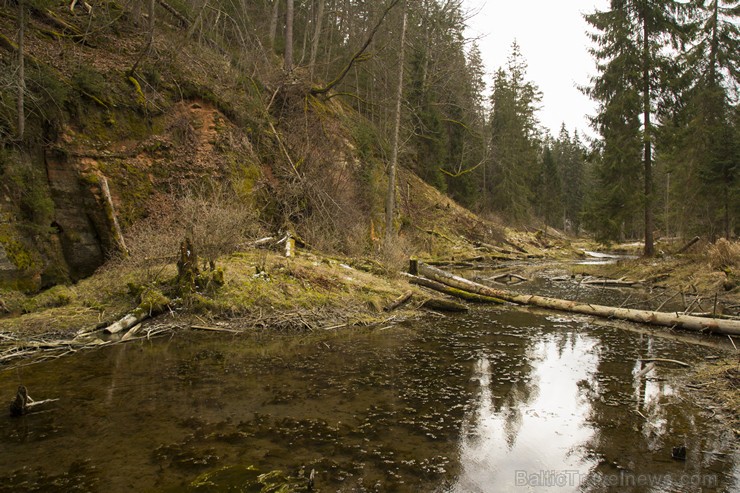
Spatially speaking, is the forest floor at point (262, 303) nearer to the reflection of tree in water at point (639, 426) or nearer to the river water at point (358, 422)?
the reflection of tree in water at point (639, 426)

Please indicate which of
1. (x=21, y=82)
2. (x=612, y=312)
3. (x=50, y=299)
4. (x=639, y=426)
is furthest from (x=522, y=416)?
(x=21, y=82)

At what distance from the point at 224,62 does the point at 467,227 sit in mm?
21687

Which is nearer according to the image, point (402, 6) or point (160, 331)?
point (160, 331)

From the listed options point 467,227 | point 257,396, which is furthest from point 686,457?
point 467,227

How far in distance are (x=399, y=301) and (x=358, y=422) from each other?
21.7 feet

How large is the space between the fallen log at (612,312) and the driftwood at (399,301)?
236 centimetres

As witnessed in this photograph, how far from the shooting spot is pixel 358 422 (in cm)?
458

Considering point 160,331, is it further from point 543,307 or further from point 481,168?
point 481,168

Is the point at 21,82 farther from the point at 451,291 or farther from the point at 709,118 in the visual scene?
the point at 709,118

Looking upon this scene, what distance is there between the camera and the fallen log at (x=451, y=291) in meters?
12.2

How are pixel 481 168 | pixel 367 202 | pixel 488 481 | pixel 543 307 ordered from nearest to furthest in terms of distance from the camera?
pixel 488 481 → pixel 543 307 → pixel 367 202 → pixel 481 168

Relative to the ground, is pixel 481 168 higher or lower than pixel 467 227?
higher

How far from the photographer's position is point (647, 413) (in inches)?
195

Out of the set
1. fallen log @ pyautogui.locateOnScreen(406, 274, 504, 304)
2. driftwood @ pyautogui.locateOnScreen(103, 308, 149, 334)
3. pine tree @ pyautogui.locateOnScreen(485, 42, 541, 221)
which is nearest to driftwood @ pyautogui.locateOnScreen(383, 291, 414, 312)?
fallen log @ pyautogui.locateOnScreen(406, 274, 504, 304)
